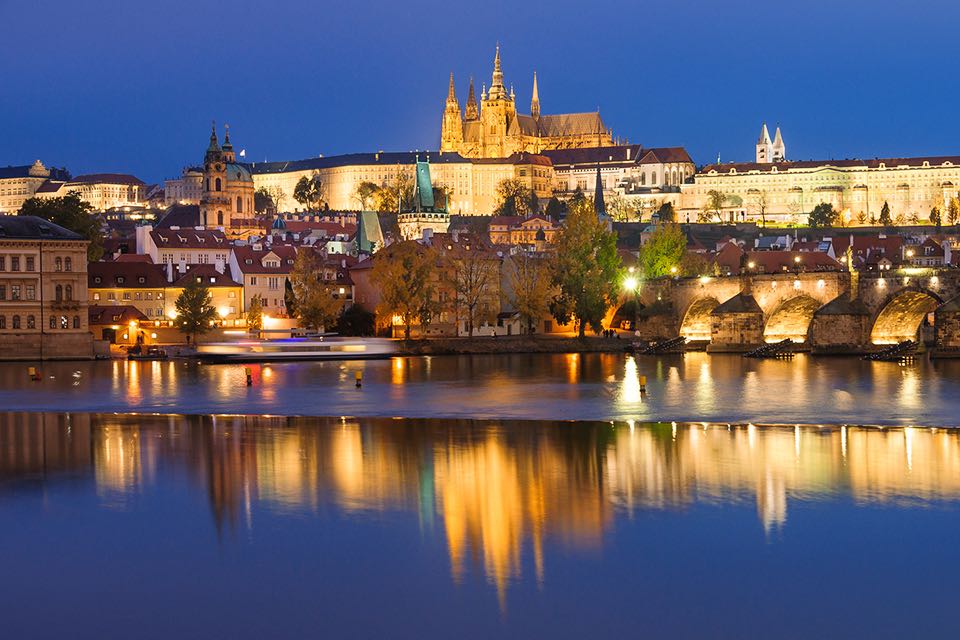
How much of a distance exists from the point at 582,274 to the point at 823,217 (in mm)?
89713

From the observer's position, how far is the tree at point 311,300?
188ft

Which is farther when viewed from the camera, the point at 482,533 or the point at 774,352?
the point at 774,352

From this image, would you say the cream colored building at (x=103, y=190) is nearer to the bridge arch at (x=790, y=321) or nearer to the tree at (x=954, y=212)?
the tree at (x=954, y=212)

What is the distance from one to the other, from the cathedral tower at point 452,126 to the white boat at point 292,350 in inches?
5202

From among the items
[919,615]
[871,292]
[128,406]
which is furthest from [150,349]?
[919,615]

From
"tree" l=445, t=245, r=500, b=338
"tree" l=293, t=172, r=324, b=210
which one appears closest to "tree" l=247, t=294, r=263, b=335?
"tree" l=445, t=245, r=500, b=338

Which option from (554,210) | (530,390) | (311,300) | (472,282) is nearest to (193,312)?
(311,300)

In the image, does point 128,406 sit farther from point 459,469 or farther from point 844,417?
point 844,417

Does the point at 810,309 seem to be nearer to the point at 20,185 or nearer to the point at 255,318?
the point at 255,318

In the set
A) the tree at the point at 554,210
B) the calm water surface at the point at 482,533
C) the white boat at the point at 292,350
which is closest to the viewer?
the calm water surface at the point at 482,533

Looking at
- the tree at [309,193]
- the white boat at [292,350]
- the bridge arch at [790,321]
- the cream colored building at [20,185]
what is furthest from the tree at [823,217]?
the cream colored building at [20,185]

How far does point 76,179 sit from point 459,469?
18951 cm

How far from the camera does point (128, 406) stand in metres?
31.1

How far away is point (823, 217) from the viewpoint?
14025 centimetres
